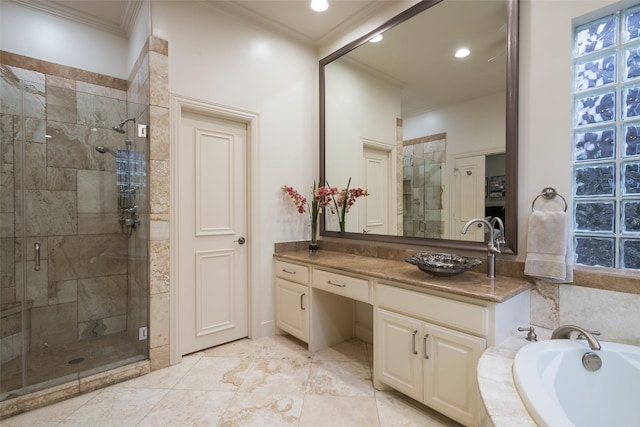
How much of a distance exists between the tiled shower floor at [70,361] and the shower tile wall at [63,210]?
13cm

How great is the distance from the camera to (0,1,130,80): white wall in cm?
249

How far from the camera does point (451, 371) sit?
155cm

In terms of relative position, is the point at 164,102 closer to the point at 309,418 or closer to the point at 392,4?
the point at 392,4

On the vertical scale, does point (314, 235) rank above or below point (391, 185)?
below

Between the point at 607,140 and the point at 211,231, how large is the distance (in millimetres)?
2737

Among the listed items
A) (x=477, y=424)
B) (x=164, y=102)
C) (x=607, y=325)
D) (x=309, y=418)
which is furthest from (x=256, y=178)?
(x=607, y=325)

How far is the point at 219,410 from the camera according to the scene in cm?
177

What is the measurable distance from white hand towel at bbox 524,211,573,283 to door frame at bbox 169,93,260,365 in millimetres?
2081

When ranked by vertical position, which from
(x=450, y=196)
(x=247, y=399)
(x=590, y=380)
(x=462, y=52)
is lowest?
(x=247, y=399)

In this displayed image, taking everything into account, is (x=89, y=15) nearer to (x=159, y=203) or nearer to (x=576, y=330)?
(x=159, y=203)

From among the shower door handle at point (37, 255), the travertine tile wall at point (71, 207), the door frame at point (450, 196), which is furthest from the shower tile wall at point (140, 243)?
the door frame at point (450, 196)

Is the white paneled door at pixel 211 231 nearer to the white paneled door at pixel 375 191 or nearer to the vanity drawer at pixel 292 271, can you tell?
the vanity drawer at pixel 292 271

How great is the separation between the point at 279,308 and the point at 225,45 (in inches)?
94.5

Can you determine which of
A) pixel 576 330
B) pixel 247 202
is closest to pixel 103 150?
pixel 247 202
